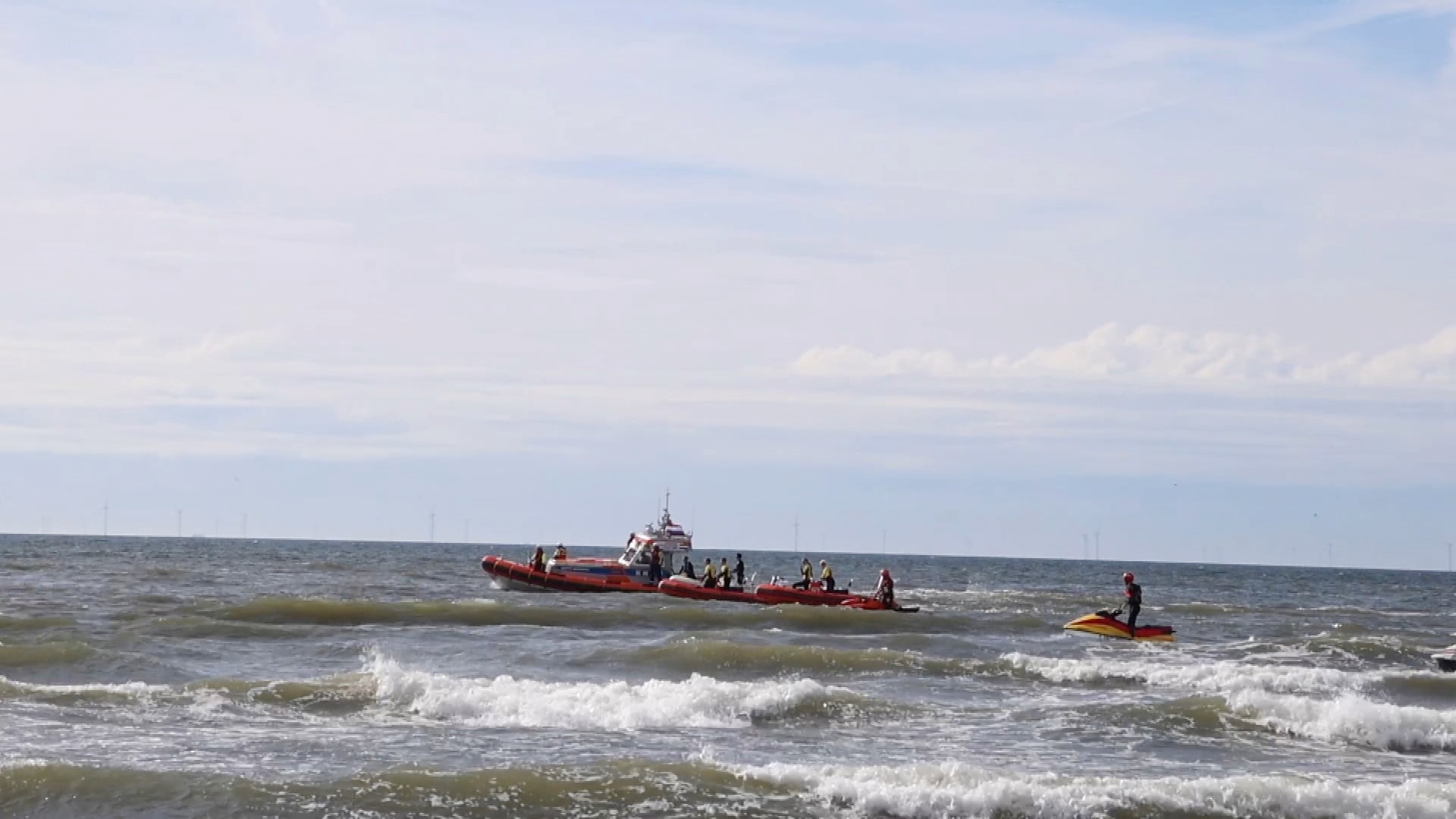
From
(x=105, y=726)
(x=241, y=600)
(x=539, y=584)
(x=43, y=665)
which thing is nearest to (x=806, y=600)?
(x=539, y=584)

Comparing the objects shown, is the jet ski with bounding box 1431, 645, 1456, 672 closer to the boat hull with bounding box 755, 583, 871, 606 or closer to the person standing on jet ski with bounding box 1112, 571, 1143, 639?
the person standing on jet ski with bounding box 1112, 571, 1143, 639

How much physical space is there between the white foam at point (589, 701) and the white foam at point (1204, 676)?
5.74m

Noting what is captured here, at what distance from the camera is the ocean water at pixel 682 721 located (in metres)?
14.3

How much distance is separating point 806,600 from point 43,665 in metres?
21.1

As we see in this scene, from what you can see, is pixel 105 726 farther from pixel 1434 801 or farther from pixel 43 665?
pixel 1434 801

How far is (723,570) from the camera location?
136 ft

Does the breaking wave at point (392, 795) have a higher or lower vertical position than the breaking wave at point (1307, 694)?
lower

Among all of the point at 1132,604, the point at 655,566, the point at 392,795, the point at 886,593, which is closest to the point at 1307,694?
the point at 1132,604

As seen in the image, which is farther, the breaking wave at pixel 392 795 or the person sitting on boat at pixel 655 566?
the person sitting on boat at pixel 655 566

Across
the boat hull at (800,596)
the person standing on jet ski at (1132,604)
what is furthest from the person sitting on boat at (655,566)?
the person standing on jet ski at (1132,604)

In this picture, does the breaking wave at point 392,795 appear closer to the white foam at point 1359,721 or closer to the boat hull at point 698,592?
the white foam at point 1359,721

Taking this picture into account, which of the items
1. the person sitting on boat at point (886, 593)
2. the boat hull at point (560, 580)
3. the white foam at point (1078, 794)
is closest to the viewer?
the white foam at point (1078, 794)

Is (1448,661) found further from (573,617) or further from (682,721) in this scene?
(573,617)

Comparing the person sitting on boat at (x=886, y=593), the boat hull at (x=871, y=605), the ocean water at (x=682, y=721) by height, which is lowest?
the ocean water at (x=682, y=721)
